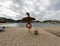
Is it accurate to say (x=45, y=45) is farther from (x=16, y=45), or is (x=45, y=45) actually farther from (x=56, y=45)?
(x=16, y=45)

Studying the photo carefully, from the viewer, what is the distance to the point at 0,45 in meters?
5.64

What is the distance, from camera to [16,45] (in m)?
5.69

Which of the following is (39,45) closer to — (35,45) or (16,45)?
(35,45)

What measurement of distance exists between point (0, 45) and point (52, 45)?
3.28m

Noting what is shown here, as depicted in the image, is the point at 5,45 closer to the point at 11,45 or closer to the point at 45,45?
the point at 11,45

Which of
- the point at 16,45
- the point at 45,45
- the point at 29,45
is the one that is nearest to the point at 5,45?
the point at 16,45

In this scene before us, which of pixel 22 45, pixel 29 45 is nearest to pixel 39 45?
pixel 29 45

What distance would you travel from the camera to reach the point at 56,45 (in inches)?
231

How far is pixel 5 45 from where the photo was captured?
18.6 feet

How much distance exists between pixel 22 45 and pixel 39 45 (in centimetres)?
108

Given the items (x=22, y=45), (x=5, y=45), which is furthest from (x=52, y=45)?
(x=5, y=45)

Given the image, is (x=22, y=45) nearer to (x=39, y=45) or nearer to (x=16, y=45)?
(x=16, y=45)

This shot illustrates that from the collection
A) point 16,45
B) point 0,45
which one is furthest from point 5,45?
point 16,45

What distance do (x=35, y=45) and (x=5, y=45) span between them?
6.17ft
